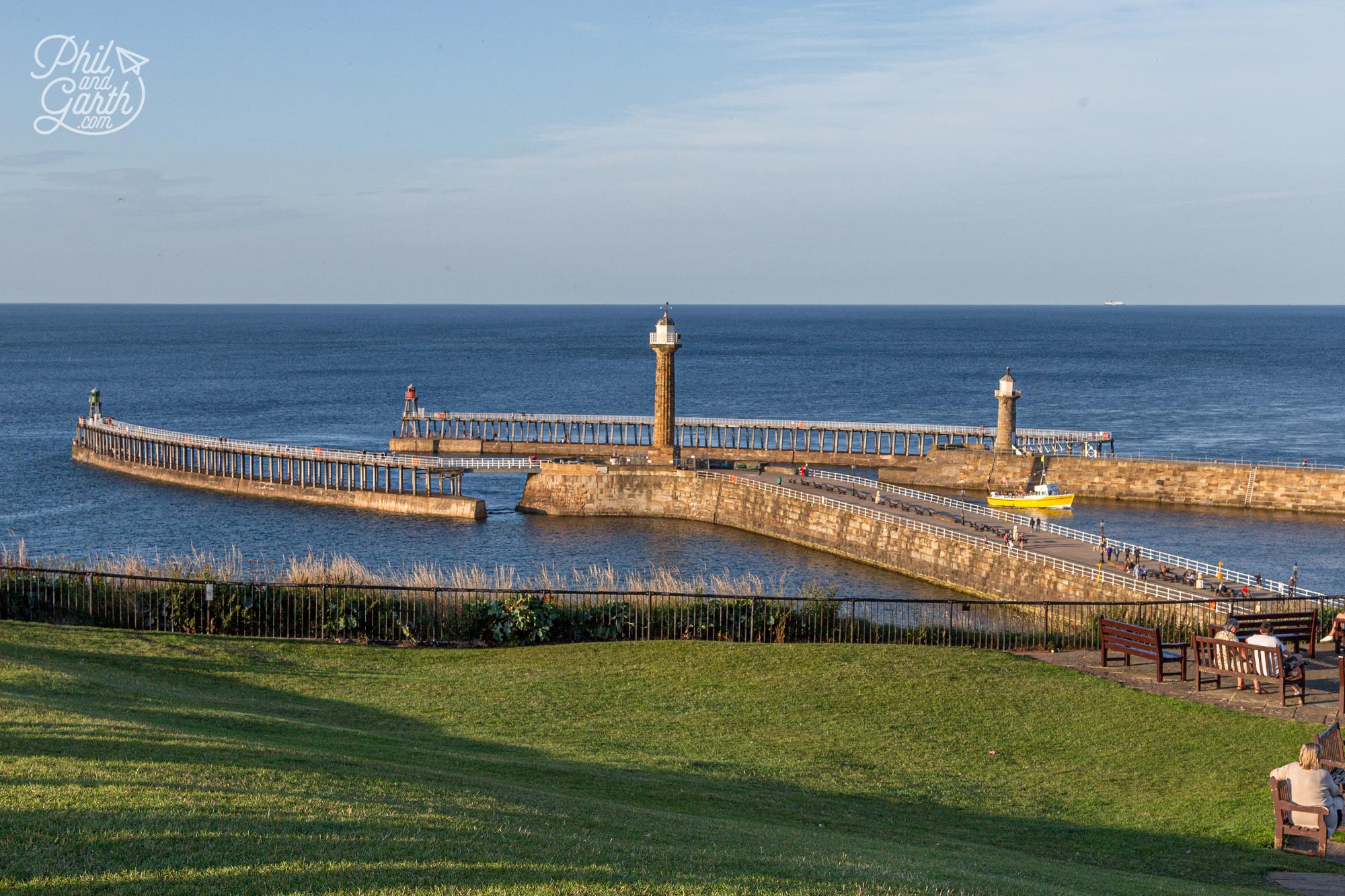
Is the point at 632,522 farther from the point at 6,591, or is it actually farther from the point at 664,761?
the point at 664,761

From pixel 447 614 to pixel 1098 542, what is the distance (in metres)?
27.9

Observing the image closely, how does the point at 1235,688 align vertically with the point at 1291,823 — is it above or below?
below

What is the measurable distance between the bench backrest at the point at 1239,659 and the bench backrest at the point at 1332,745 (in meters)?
3.85

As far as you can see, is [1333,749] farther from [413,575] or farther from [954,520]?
[954,520]

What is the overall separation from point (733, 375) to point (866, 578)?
395ft

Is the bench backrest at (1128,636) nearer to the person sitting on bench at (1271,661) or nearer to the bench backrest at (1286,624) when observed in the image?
the person sitting on bench at (1271,661)

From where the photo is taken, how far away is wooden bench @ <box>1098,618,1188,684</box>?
19641 millimetres

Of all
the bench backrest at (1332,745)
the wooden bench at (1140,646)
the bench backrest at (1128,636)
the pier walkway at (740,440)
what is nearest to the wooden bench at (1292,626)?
the wooden bench at (1140,646)

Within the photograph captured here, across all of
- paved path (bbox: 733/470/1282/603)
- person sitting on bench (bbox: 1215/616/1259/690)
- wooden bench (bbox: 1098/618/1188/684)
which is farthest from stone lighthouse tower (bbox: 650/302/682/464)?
person sitting on bench (bbox: 1215/616/1259/690)

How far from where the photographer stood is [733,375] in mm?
168000

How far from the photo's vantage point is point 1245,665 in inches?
731

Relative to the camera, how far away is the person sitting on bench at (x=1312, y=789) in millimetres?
12578

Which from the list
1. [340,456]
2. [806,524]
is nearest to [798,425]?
[806,524]

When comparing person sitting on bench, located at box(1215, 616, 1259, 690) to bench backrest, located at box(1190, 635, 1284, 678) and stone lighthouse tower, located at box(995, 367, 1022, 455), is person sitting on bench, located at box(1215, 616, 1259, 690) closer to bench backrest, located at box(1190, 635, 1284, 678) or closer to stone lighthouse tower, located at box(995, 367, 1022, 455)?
bench backrest, located at box(1190, 635, 1284, 678)
